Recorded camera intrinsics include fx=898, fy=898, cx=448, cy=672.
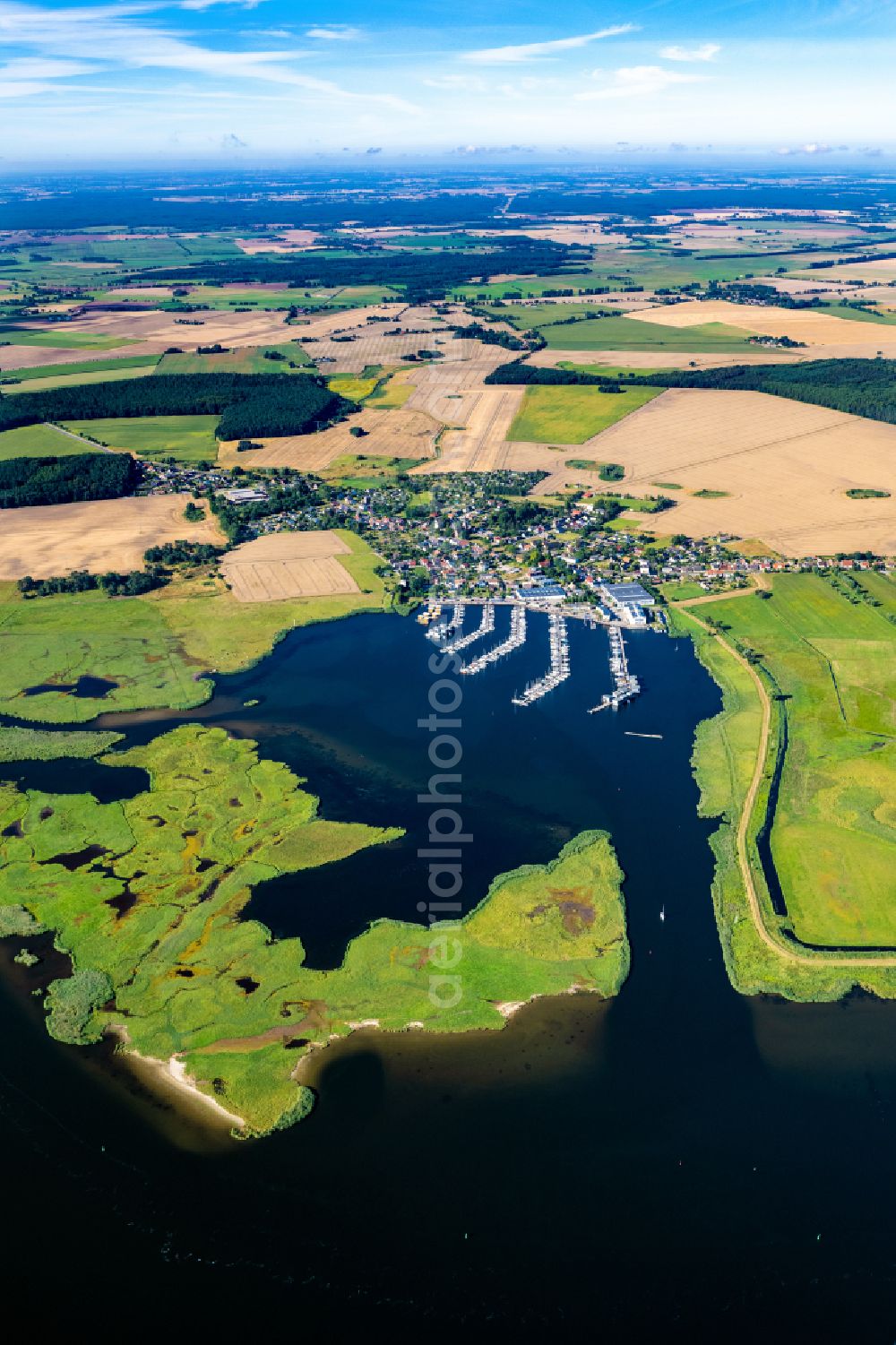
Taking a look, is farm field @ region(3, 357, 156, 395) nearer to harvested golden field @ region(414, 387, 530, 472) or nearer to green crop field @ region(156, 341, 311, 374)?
green crop field @ region(156, 341, 311, 374)

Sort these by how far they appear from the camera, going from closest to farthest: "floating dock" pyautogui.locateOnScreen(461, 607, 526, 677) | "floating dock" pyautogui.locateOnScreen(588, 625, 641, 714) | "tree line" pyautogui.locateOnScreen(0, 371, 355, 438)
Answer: "floating dock" pyautogui.locateOnScreen(588, 625, 641, 714)
"floating dock" pyautogui.locateOnScreen(461, 607, 526, 677)
"tree line" pyautogui.locateOnScreen(0, 371, 355, 438)

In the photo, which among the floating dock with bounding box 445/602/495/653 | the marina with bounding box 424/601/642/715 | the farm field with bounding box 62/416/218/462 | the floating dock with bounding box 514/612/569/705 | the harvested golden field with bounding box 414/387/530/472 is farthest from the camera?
the farm field with bounding box 62/416/218/462

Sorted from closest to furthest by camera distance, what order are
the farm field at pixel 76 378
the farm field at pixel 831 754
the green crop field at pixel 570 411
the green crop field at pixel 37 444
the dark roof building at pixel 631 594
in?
1. the farm field at pixel 831 754
2. the dark roof building at pixel 631 594
3. the green crop field at pixel 37 444
4. the green crop field at pixel 570 411
5. the farm field at pixel 76 378

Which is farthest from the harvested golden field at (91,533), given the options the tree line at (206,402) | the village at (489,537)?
the tree line at (206,402)

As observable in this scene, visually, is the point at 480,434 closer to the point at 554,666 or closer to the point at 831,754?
the point at 554,666

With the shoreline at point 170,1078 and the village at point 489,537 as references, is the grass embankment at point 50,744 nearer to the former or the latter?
the shoreline at point 170,1078

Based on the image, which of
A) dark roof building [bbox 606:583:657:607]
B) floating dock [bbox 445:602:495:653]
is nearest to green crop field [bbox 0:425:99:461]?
floating dock [bbox 445:602:495:653]
